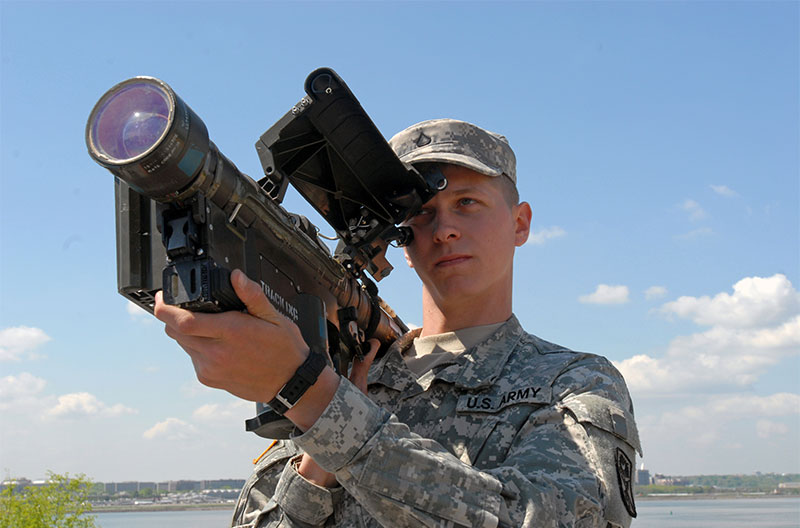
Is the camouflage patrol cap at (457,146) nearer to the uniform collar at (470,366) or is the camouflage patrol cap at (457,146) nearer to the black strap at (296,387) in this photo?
the uniform collar at (470,366)

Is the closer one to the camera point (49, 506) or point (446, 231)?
point (446, 231)

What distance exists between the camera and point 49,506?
103ft

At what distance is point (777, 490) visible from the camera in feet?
Result: 586

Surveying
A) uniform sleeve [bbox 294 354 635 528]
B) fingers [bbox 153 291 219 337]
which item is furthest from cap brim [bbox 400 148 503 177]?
fingers [bbox 153 291 219 337]

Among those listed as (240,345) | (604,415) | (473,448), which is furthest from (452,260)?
(240,345)

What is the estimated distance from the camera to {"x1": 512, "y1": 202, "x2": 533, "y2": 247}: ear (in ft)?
15.0

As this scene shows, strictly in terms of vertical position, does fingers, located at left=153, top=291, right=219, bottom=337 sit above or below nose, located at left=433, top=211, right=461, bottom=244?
below

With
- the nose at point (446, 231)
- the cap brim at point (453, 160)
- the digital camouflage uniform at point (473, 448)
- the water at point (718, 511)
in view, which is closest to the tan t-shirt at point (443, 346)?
the digital camouflage uniform at point (473, 448)

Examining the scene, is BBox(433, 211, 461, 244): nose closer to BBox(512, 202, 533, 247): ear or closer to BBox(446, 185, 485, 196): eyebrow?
BBox(446, 185, 485, 196): eyebrow

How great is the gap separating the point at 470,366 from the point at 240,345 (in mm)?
1624

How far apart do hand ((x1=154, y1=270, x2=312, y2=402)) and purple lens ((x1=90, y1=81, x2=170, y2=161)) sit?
52 centimetres

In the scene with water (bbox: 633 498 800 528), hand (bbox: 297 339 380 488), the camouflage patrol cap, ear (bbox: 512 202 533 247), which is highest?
the camouflage patrol cap

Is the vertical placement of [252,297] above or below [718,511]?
above

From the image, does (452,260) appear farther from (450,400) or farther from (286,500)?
(286,500)
